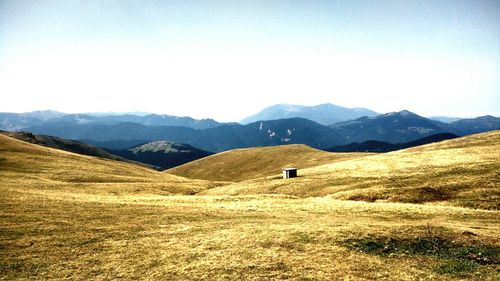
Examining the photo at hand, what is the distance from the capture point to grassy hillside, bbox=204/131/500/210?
178 feet

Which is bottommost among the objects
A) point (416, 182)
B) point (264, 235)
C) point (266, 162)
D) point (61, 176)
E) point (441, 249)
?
point (266, 162)

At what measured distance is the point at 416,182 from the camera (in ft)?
207

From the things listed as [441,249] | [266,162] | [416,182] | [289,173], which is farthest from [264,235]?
[266,162]

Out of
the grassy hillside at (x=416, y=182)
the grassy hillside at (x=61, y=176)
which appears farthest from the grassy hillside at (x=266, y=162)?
the grassy hillside at (x=61, y=176)

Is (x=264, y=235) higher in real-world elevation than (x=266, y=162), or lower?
higher

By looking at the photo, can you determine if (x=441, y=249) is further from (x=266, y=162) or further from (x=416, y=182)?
(x=266, y=162)

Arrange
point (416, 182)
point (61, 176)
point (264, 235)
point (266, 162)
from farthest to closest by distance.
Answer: point (266, 162) < point (61, 176) < point (416, 182) < point (264, 235)

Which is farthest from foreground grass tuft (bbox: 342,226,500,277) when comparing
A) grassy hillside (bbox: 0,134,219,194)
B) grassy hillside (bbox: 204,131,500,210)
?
grassy hillside (bbox: 0,134,219,194)

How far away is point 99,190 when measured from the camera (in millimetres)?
62875

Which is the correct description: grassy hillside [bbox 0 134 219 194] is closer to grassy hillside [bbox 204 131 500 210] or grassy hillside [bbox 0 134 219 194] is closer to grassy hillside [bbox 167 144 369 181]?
grassy hillside [bbox 204 131 500 210]

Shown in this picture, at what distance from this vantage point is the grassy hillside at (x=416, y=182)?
54.4m

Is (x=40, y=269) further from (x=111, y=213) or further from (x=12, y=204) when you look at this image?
(x=12, y=204)

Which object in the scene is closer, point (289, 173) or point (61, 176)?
point (61, 176)

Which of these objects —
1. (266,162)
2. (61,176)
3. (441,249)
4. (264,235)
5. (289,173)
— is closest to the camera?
(441,249)
